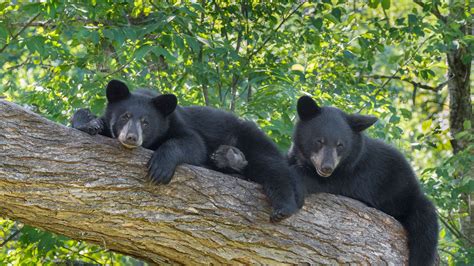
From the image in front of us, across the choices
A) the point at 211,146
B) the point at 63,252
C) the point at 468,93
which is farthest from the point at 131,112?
the point at 468,93

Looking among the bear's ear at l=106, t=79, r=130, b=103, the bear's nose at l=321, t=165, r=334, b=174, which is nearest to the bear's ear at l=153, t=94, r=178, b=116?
the bear's ear at l=106, t=79, r=130, b=103

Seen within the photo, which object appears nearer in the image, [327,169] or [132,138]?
[132,138]

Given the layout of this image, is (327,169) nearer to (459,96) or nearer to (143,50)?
(143,50)

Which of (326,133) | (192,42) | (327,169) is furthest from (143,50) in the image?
(327,169)

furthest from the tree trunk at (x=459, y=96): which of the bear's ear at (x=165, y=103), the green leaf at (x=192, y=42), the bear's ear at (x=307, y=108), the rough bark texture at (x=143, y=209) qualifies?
the bear's ear at (x=165, y=103)

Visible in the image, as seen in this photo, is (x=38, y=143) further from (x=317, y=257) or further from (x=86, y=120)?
(x=317, y=257)

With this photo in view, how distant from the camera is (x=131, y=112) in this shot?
559 centimetres

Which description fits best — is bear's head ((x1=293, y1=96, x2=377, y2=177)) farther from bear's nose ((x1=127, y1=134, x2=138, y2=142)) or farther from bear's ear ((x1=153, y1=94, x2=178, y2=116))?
bear's nose ((x1=127, y1=134, x2=138, y2=142))

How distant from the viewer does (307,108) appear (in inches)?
241

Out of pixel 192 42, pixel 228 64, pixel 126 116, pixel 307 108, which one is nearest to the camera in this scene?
pixel 126 116

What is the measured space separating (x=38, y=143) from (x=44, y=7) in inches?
92.7

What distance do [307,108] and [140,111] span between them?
156 centimetres

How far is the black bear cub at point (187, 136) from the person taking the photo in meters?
4.84

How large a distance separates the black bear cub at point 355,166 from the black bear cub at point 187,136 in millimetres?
→ 360
